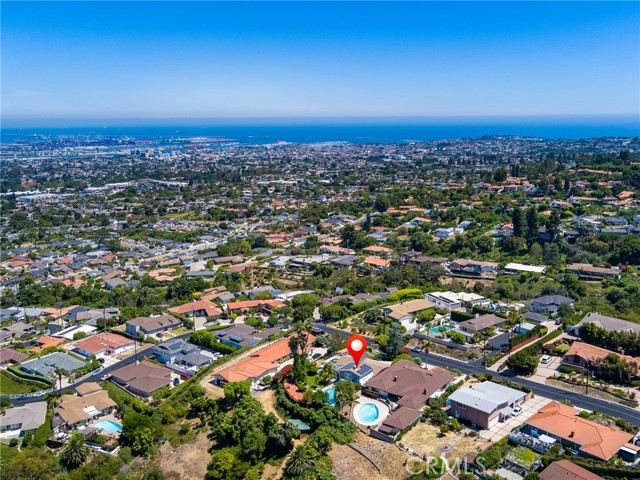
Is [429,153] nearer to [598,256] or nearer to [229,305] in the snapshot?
[598,256]

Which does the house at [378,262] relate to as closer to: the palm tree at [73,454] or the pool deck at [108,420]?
the pool deck at [108,420]

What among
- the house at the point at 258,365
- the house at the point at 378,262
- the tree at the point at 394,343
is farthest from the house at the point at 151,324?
the house at the point at 378,262

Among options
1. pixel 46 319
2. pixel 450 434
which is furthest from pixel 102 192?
pixel 450 434

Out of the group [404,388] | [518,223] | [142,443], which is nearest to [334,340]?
[404,388]

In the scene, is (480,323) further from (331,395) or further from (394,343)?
(331,395)

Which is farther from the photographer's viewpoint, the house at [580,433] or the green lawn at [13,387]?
the green lawn at [13,387]

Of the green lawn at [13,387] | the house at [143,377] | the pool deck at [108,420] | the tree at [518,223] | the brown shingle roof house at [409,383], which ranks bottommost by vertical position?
the green lawn at [13,387]
